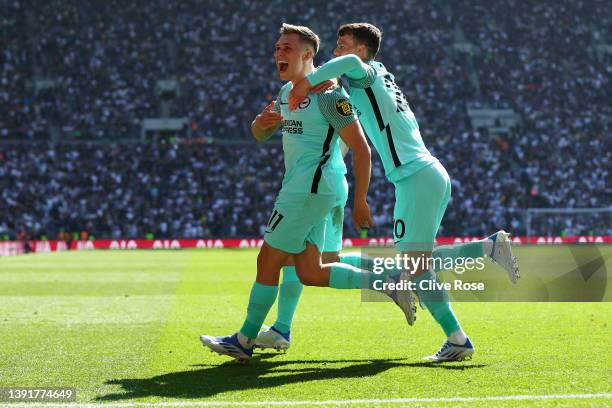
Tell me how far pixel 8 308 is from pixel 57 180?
29.3 meters

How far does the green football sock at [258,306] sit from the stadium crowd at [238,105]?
3193 cm

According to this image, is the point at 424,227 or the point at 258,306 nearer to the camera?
the point at 424,227

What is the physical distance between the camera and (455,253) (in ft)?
23.1

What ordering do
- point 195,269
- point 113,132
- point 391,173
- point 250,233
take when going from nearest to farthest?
point 391,173 → point 195,269 → point 250,233 → point 113,132

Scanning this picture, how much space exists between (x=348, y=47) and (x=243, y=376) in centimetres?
250

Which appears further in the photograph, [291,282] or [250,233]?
[250,233]

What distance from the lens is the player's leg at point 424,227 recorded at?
6.47m

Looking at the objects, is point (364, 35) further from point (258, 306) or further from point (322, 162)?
point (258, 306)

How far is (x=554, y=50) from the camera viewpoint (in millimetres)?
50031

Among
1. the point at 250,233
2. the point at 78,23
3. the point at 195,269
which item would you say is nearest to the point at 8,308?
the point at 195,269

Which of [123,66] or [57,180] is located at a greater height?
[123,66]

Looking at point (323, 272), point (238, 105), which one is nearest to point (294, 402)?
point (323, 272)

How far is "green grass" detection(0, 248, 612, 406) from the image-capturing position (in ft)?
17.8

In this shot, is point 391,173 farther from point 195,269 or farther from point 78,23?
point 78,23
